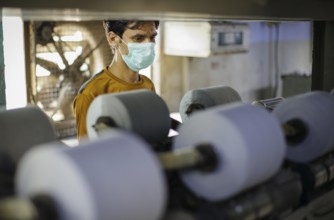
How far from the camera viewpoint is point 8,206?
0.56 metres

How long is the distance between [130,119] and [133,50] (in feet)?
2.62

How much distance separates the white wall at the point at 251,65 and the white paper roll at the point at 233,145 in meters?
3.58

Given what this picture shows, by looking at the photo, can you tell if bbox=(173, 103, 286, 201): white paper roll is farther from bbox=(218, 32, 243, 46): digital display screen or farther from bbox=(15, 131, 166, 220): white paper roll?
bbox=(218, 32, 243, 46): digital display screen

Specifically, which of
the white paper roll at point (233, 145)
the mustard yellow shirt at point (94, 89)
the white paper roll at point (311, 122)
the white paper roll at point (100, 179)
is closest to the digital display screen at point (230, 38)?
the mustard yellow shirt at point (94, 89)

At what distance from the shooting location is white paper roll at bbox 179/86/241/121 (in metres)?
1.16

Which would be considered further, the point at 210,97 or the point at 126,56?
the point at 126,56

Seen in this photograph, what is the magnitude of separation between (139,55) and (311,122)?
32.3 inches

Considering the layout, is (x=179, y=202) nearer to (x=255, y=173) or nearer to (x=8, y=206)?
(x=255, y=173)

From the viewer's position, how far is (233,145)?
0.74 metres

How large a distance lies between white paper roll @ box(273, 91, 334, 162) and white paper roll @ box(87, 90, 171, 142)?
0.27m

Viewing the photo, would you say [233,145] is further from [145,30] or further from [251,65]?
[251,65]

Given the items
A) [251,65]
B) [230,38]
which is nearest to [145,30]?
[230,38]

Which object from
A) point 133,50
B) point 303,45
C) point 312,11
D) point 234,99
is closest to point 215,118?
point 234,99

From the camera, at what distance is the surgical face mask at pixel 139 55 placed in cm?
166
